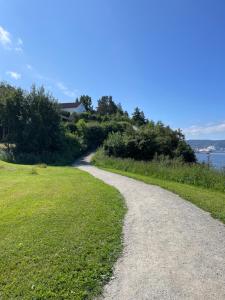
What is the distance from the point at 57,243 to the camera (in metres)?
5.94

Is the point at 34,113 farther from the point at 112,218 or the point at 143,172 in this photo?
the point at 112,218

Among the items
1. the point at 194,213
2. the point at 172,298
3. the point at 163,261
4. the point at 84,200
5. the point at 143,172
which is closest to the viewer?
the point at 172,298

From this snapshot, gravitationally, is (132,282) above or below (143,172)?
below

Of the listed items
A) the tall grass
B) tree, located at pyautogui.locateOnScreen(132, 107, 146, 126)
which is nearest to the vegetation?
the tall grass

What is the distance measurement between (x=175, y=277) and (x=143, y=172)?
46.7 ft

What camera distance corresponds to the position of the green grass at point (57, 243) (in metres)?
4.40

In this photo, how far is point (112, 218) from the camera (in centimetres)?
784

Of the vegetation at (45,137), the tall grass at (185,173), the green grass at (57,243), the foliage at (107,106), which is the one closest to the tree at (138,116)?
the foliage at (107,106)

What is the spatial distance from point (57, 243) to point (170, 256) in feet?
7.44

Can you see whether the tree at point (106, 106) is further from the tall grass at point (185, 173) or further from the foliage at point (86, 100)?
the tall grass at point (185, 173)

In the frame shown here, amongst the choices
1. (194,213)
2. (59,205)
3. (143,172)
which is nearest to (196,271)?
(194,213)

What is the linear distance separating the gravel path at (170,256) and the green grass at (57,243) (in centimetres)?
30

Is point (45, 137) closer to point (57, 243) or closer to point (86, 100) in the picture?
point (57, 243)

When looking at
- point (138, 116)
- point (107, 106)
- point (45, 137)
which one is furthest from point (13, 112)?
point (107, 106)
